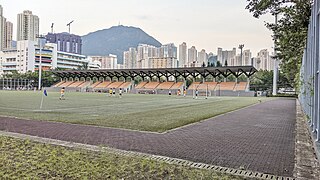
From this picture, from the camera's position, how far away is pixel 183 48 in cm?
16700

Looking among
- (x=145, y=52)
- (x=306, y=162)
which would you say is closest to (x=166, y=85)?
(x=306, y=162)

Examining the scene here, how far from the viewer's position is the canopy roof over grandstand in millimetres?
63206

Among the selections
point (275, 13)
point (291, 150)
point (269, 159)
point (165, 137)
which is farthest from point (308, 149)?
point (275, 13)

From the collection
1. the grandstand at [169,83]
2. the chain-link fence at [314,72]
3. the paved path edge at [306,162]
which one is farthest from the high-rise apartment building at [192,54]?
the paved path edge at [306,162]

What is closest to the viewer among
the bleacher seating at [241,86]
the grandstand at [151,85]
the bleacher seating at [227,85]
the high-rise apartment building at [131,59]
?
the bleacher seating at [241,86]

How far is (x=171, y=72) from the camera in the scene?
72375 millimetres

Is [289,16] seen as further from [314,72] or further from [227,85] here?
[227,85]

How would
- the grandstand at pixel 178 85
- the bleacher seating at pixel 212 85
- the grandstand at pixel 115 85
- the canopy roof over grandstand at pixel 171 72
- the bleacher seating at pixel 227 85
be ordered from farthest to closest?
the grandstand at pixel 115 85
the grandstand at pixel 178 85
the bleacher seating at pixel 212 85
the bleacher seating at pixel 227 85
the canopy roof over grandstand at pixel 171 72

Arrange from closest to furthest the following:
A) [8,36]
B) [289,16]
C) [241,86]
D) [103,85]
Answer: [289,16]
[241,86]
[103,85]
[8,36]

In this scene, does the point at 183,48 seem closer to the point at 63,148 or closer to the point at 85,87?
the point at 85,87

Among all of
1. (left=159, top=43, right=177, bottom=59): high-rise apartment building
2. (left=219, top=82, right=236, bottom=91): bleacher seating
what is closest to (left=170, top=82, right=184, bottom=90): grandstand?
(left=219, top=82, right=236, bottom=91): bleacher seating

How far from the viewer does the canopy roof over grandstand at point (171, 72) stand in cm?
6321

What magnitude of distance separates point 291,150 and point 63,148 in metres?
5.65

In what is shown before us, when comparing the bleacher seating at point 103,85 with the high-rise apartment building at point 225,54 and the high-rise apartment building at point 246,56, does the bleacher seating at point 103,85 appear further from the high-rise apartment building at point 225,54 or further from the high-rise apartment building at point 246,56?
the high-rise apartment building at point 225,54
